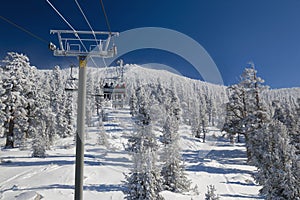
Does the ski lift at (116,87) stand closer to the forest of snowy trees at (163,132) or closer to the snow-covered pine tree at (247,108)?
the forest of snowy trees at (163,132)

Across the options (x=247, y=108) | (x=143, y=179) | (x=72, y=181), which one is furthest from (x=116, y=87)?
(x=247, y=108)

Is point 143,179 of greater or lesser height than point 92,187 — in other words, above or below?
above

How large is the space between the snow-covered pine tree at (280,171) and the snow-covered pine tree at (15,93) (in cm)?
2844

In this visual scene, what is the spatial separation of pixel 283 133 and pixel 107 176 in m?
13.9

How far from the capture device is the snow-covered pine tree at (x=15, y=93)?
28078mm

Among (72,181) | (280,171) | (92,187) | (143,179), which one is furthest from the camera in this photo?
(72,181)

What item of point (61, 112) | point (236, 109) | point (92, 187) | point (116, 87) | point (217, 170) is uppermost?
point (61, 112)

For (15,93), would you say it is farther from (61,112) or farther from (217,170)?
(217,170)

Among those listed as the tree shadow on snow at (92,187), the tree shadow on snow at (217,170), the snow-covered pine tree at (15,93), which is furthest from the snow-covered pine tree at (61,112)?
the tree shadow on snow at (92,187)

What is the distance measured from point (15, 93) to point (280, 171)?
29.9 metres

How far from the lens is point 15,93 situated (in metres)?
28.5

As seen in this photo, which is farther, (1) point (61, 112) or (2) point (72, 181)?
(1) point (61, 112)

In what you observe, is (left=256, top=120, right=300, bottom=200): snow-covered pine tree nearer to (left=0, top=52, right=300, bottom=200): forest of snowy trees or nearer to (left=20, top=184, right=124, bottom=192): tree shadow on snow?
(left=0, top=52, right=300, bottom=200): forest of snowy trees

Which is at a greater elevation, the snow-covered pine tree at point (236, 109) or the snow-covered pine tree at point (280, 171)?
the snow-covered pine tree at point (236, 109)
